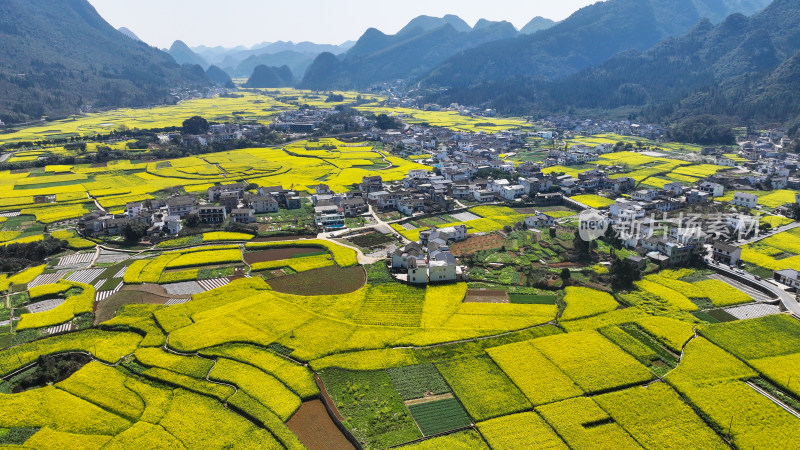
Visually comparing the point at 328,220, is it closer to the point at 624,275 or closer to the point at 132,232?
the point at 132,232

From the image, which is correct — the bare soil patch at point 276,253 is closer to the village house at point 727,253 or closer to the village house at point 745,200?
the village house at point 727,253

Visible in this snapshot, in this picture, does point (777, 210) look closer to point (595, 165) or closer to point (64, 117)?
point (595, 165)

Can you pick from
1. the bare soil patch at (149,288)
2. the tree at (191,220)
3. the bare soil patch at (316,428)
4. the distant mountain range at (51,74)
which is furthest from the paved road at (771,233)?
the distant mountain range at (51,74)

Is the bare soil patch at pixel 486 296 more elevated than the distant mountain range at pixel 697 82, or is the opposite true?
the distant mountain range at pixel 697 82

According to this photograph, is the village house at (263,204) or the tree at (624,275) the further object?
the village house at (263,204)

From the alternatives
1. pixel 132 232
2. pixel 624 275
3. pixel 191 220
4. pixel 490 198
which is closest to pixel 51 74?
pixel 191 220

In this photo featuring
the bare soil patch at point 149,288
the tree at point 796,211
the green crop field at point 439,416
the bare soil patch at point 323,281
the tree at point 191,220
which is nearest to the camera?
the green crop field at point 439,416
